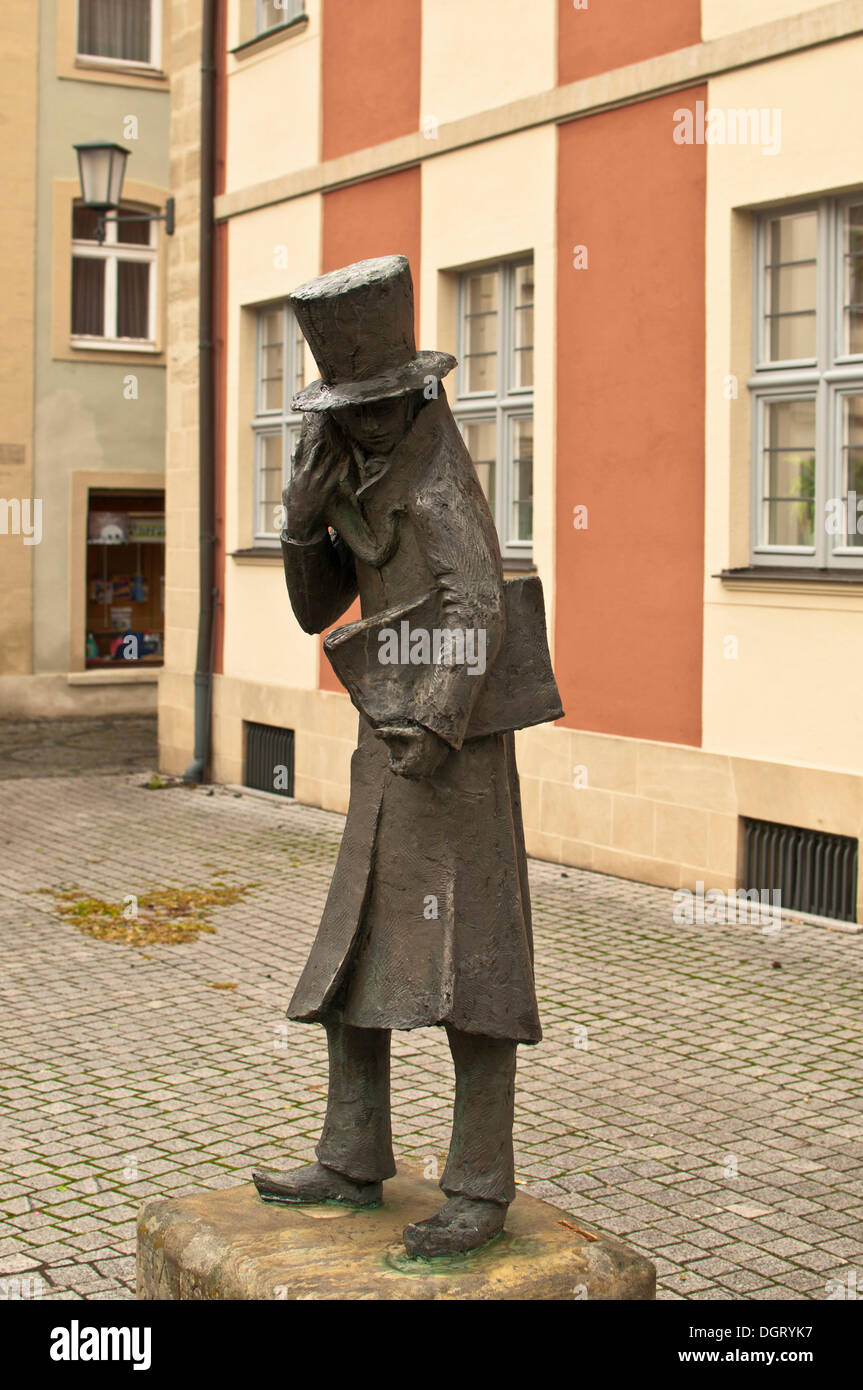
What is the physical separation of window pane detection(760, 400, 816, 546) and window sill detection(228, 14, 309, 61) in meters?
6.14

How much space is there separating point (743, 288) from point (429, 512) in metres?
6.60

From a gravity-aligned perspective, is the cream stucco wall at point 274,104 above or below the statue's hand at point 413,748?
above

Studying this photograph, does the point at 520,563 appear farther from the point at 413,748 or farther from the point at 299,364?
the point at 413,748

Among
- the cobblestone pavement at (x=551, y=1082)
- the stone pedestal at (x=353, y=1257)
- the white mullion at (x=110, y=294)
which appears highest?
the white mullion at (x=110, y=294)

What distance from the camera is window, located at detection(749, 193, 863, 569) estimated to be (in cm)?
941

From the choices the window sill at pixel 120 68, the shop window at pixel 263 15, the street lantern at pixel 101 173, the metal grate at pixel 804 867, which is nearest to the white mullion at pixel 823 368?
the metal grate at pixel 804 867

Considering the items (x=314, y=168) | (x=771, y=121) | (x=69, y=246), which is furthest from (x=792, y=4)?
(x=69, y=246)

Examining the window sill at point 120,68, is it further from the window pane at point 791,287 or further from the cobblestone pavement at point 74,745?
the window pane at point 791,287

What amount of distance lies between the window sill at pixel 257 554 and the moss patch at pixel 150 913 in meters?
4.28

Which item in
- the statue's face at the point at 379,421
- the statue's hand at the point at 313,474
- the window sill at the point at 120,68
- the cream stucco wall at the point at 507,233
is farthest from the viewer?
the window sill at the point at 120,68

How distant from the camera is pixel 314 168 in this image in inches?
541

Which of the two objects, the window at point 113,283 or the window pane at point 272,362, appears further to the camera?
the window at point 113,283

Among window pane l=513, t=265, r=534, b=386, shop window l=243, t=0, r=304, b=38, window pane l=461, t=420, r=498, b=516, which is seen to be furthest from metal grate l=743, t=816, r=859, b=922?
shop window l=243, t=0, r=304, b=38

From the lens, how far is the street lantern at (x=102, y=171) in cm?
1450
